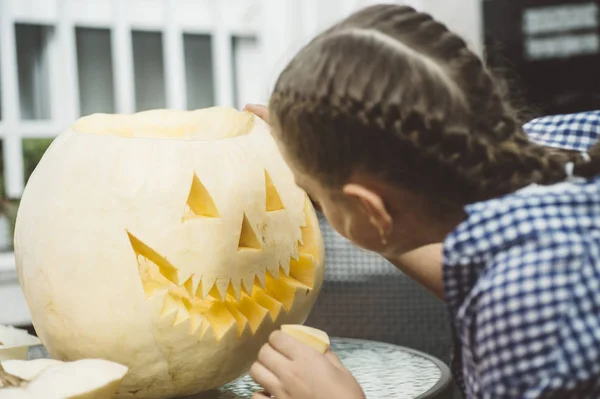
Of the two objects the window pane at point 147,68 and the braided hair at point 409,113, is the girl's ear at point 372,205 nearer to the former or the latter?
the braided hair at point 409,113

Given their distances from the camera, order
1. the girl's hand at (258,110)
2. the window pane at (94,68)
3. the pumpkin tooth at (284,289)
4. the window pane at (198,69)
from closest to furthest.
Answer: the pumpkin tooth at (284,289) → the girl's hand at (258,110) → the window pane at (94,68) → the window pane at (198,69)

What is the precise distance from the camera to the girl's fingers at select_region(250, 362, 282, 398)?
0.64 metres

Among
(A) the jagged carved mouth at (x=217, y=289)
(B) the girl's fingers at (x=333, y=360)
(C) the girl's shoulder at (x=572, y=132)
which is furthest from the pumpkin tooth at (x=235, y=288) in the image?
(C) the girl's shoulder at (x=572, y=132)

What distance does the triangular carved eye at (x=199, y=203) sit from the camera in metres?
0.69

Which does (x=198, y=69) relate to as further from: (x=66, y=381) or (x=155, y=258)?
(x=66, y=381)

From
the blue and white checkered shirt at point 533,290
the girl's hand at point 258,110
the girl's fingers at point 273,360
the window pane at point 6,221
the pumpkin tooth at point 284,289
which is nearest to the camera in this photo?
the blue and white checkered shirt at point 533,290

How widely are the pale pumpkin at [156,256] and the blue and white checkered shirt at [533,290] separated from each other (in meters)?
0.22

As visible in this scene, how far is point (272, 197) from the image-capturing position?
0.76 meters

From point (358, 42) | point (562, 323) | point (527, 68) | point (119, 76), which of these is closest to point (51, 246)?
point (358, 42)

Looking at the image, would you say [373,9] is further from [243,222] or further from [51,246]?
[51,246]

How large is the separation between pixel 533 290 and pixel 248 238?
0.94ft

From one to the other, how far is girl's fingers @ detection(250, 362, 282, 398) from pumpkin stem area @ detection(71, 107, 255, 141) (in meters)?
0.25

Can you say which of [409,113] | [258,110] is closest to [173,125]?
[258,110]

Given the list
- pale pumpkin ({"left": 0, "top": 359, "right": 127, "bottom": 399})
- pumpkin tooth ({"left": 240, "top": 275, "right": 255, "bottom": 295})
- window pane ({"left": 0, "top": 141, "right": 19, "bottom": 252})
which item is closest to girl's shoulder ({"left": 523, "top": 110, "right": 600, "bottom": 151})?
pumpkin tooth ({"left": 240, "top": 275, "right": 255, "bottom": 295})
